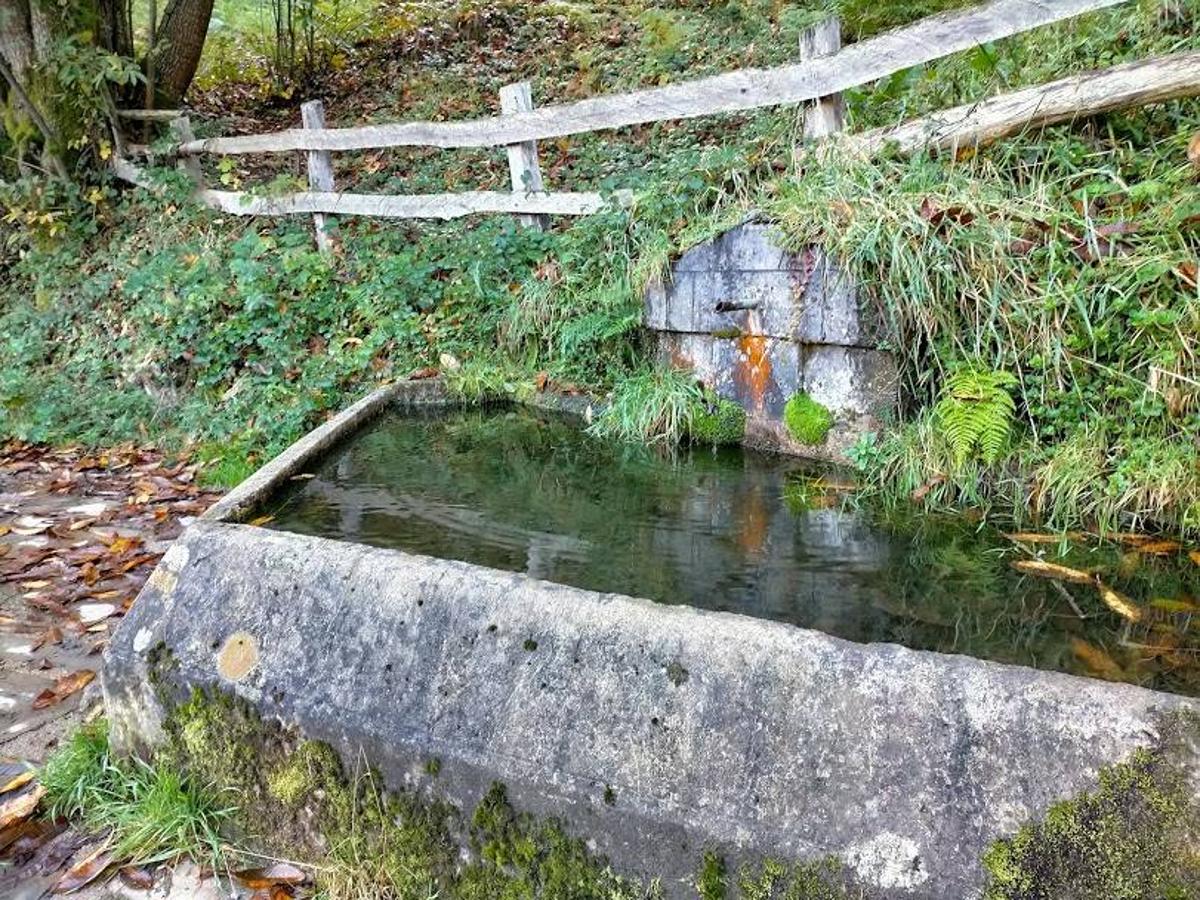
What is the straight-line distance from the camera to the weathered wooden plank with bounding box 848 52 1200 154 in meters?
3.80

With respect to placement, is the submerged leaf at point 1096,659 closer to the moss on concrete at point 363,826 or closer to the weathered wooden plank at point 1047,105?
the moss on concrete at point 363,826

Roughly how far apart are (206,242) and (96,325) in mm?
1188

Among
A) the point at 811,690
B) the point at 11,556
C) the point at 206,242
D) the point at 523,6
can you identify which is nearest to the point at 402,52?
the point at 523,6

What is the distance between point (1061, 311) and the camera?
3592mm

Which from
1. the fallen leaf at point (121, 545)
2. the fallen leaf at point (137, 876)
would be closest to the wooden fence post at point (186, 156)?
the fallen leaf at point (121, 545)

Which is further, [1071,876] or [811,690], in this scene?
[811,690]

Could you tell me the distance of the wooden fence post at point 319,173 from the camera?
23.7ft

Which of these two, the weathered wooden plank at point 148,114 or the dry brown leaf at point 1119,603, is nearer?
the dry brown leaf at point 1119,603

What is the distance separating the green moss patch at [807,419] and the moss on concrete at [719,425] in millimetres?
262

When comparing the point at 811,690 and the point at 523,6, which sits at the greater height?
the point at 523,6

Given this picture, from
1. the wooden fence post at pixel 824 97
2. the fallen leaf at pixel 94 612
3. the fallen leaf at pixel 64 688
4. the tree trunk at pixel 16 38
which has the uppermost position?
the tree trunk at pixel 16 38

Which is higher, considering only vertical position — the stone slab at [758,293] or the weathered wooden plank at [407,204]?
the weathered wooden plank at [407,204]

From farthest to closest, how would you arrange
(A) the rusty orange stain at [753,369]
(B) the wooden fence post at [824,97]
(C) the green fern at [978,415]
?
(B) the wooden fence post at [824,97] → (A) the rusty orange stain at [753,369] → (C) the green fern at [978,415]

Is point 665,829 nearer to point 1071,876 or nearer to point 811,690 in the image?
point 811,690
